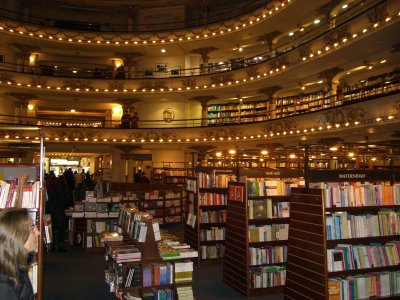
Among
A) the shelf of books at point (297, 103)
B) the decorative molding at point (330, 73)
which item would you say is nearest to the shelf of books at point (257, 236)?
the decorative molding at point (330, 73)

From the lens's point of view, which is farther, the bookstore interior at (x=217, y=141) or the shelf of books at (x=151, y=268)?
the bookstore interior at (x=217, y=141)

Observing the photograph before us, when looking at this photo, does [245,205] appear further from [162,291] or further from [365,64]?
[365,64]

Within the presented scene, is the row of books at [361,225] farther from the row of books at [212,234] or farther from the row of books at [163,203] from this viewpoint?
the row of books at [163,203]

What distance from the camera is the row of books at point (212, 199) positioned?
8250 millimetres

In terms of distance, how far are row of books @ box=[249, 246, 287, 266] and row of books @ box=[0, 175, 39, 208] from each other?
349cm

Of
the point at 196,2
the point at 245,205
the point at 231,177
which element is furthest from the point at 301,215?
the point at 196,2

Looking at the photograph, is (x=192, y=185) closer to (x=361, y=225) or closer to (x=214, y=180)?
(x=214, y=180)

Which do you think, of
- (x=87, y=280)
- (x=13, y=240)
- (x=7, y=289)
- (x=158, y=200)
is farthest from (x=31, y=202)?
(x=158, y=200)

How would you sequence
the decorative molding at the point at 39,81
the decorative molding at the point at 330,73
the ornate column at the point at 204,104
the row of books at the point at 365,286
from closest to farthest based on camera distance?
the row of books at the point at 365,286 < the decorative molding at the point at 330,73 < the decorative molding at the point at 39,81 < the ornate column at the point at 204,104

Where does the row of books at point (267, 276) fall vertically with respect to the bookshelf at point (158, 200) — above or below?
below

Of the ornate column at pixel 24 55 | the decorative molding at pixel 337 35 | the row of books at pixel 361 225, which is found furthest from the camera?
the ornate column at pixel 24 55

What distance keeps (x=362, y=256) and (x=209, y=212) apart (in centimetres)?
376

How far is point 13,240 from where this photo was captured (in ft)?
6.77

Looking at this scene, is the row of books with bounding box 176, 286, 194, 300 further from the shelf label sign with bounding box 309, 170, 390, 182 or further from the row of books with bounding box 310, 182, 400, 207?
the shelf label sign with bounding box 309, 170, 390, 182
